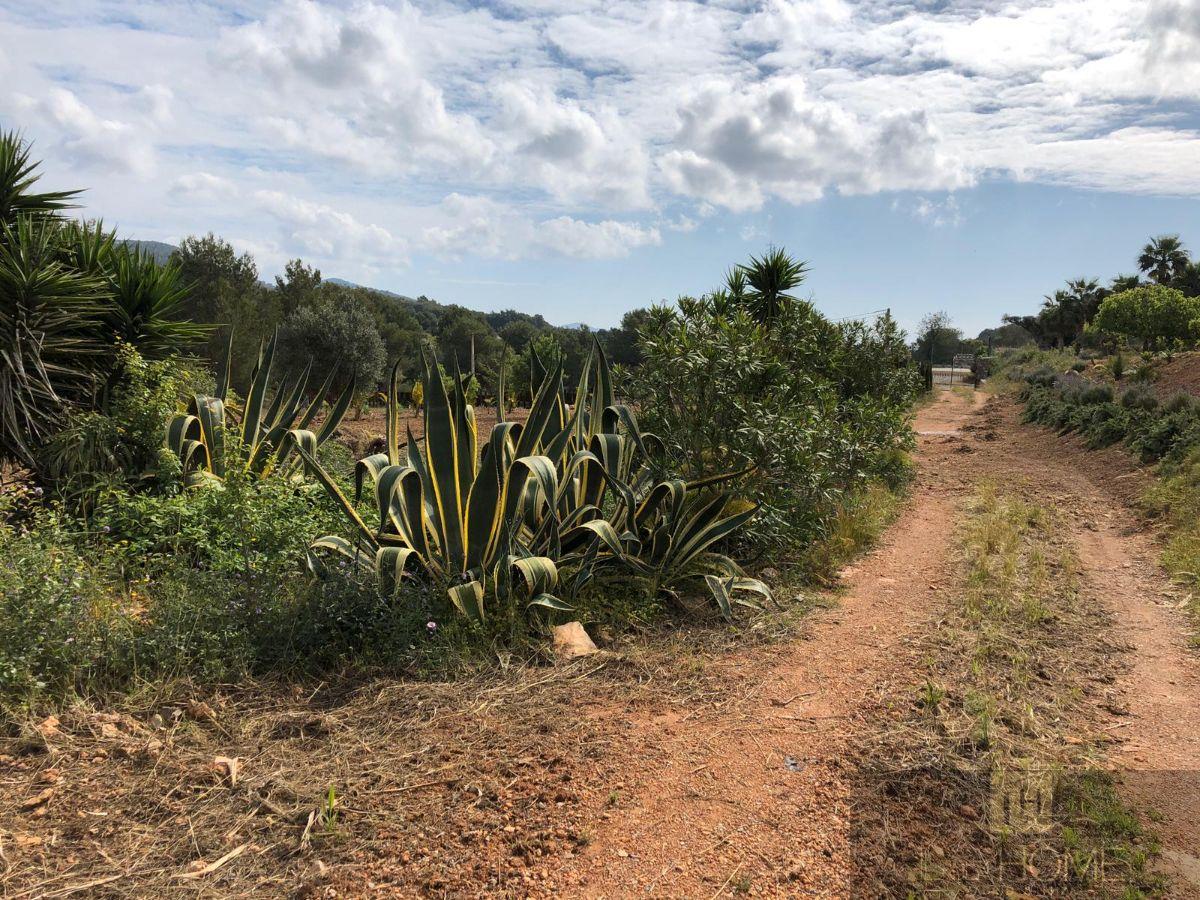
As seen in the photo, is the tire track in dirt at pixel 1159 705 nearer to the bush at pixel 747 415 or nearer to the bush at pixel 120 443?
the bush at pixel 747 415

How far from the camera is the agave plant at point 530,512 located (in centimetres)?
409

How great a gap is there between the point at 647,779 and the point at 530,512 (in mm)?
2057

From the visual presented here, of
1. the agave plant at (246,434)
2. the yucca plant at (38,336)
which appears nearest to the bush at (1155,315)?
the agave plant at (246,434)

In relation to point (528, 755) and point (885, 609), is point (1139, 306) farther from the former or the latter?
point (528, 755)

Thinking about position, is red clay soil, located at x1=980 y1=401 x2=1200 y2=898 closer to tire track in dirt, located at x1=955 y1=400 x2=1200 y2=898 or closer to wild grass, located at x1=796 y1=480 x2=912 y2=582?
tire track in dirt, located at x1=955 y1=400 x2=1200 y2=898

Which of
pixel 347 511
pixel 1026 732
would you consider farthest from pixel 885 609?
pixel 347 511

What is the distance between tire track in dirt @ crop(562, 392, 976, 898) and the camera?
240 centimetres

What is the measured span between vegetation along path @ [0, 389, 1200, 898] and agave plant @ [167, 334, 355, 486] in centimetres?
274

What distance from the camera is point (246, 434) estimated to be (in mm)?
6637

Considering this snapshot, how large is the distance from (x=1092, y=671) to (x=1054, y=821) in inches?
69.9

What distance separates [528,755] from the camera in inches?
116

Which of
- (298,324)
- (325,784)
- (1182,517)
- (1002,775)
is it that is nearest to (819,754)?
(1002,775)

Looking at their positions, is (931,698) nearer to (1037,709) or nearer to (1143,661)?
(1037,709)

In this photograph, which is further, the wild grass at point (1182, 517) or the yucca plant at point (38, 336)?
the wild grass at point (1182, 517)
